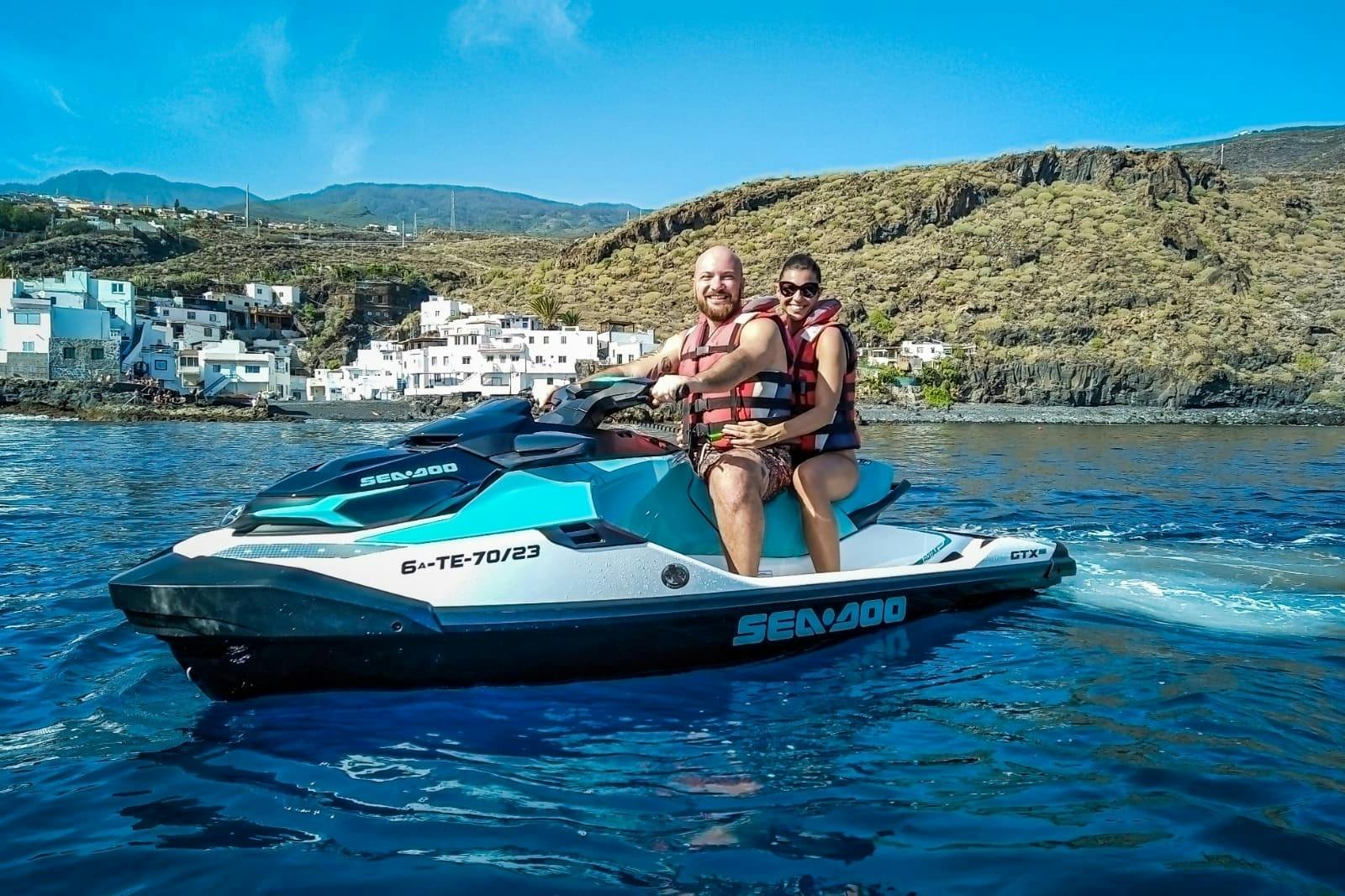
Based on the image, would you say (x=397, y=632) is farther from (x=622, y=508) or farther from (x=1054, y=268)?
(x=1054, y=268)

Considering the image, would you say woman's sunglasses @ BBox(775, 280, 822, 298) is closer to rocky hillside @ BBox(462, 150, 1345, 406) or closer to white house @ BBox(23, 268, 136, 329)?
rocky hillside @ BBox(462, 150, 1345, 406)

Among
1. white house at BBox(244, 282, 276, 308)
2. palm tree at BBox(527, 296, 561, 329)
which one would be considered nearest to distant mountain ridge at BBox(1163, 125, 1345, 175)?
palm tree at BBox(527, 296, 561, 329)

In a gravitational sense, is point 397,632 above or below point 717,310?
below

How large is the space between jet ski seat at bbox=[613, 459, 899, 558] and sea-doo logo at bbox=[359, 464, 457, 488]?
0.76 meters

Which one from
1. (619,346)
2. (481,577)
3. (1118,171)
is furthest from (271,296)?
→ (481,577)

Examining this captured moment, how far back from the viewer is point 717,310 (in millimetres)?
5309

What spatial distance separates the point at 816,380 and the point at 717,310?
0.68 meters

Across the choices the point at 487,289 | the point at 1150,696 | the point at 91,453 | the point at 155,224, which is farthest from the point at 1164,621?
the point at 155,224

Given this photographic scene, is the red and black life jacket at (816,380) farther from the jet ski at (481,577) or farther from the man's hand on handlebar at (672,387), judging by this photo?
the man's hand on handlebar at (672,387)

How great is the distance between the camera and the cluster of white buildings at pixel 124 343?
58.5m

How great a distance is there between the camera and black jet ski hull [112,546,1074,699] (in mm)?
4125

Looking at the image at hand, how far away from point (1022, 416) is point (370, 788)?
61.8 m

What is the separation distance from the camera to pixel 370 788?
3650 millimetres

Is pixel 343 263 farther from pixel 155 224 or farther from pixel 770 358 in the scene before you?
pixel 770 358
